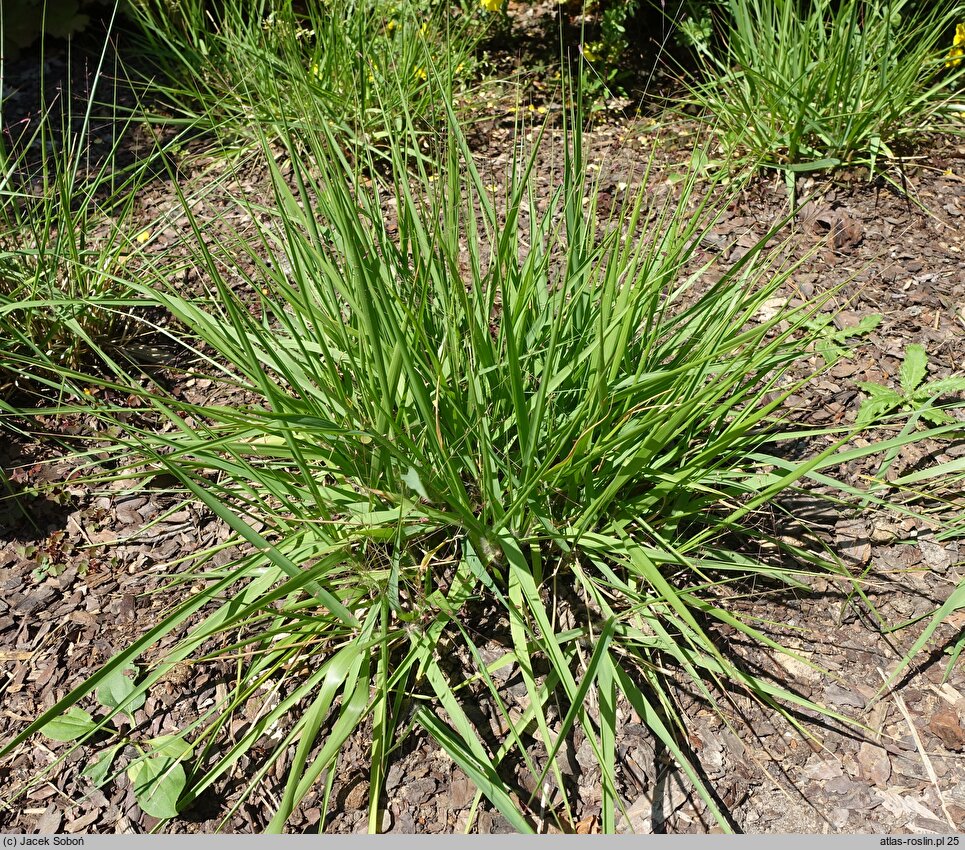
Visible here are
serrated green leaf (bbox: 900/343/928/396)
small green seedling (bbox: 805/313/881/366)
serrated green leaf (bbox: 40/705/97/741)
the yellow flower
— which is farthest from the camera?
the yellow flower

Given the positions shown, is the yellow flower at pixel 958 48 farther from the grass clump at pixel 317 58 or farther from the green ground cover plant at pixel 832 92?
the grass clump at pixel 317 58

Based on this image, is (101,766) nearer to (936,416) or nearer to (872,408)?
(872,408)

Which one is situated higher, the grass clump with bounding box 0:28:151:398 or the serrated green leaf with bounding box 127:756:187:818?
the grass clump with bounding box 0:28:151:398

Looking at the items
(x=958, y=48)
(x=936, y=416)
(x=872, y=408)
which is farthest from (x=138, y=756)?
(x=958, y=48)

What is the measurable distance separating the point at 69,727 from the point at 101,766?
11cm

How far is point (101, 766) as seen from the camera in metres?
1.66

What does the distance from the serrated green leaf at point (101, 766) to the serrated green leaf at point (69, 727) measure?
0.06 m

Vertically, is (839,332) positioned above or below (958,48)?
below

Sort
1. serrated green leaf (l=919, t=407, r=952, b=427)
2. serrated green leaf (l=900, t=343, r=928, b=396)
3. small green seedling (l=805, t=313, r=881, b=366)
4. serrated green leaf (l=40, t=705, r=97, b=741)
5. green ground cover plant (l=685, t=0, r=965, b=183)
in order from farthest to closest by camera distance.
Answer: green ground cover plant (l=685, t=0, r=965, b=183), small green seedling (l=805, t=313, r=881, b=366), serrated green leaf (l=900, t=343, r=928, b=396), serrated green leaf (l=919, t=407, r=952, b=427), serrated green leaf (l=40, t=705, r=97, b=741)

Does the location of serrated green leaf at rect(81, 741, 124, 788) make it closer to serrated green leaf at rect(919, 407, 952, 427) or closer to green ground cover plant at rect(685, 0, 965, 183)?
serrated green leaf at rect(919, 407, 952, 427)

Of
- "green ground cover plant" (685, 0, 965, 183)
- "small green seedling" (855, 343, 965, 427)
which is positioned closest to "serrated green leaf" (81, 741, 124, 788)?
"small green seedling" (855, 343, 965, 427)

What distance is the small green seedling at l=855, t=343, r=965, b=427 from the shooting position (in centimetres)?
213

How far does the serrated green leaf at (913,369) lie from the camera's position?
2.22 m

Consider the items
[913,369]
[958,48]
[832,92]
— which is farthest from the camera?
[958,48]
